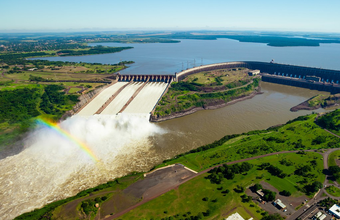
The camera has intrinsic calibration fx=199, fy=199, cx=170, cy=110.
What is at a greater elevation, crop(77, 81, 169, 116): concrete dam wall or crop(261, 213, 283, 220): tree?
crop(77, 81, 169, 116): concrete dam wall

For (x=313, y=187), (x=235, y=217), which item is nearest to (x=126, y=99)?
(x=235, y=217)

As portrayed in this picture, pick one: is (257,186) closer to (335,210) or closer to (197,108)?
(335,210)

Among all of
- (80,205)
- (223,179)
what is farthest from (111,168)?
(223,179)

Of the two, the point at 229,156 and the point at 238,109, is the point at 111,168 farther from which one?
the point at 238,109

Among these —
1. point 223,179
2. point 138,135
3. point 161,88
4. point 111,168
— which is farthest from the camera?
point 161,88

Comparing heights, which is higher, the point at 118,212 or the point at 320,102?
the point at 320,102

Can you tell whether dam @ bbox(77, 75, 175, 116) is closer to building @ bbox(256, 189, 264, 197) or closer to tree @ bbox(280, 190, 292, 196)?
building @ bbox(256, 189, 264, 197)

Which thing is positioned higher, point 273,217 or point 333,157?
point 333,157

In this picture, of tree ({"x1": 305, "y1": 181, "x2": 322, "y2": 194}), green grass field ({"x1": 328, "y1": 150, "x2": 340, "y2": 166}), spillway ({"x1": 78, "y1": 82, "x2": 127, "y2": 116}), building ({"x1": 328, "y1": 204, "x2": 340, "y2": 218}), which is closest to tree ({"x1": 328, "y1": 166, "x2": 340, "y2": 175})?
green grass field ({"x1": 328, "y1": 150, "x2": 340, "y2": 166})
